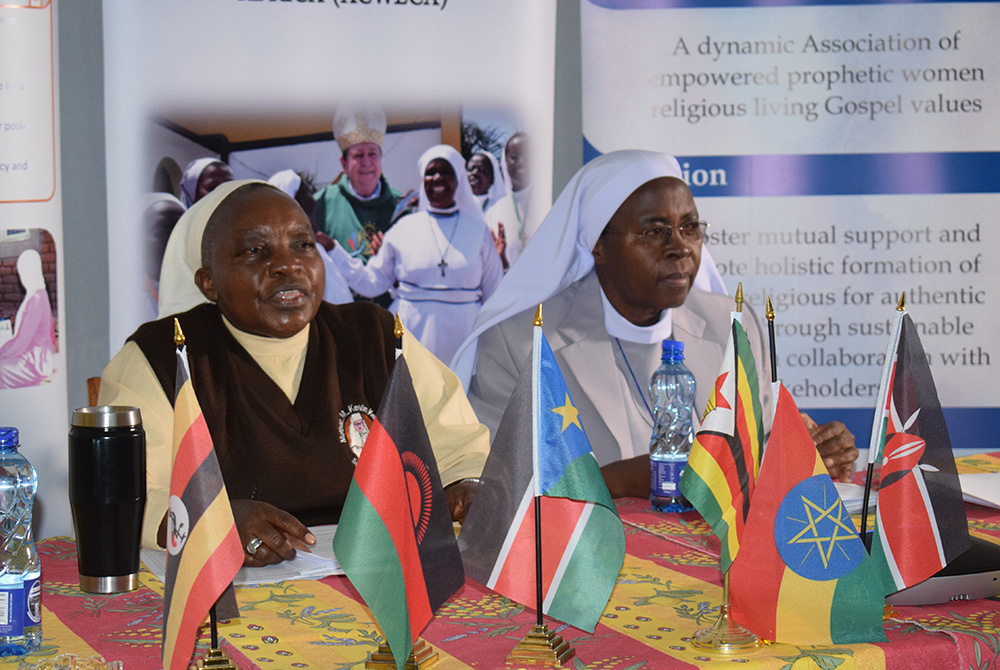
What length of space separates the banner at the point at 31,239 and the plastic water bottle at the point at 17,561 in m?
1.50

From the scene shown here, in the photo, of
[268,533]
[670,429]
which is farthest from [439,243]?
[268,533]

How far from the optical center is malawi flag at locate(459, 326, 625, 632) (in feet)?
5.34

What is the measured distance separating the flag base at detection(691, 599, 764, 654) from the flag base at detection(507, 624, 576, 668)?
0.64 ft

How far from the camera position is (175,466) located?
5.04 feet

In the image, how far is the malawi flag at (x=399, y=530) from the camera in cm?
148

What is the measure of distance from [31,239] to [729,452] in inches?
93.8

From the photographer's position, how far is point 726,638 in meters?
1.57

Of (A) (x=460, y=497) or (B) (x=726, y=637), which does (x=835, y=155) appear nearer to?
(A) (x=460, y=497)

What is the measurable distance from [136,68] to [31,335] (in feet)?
3.59

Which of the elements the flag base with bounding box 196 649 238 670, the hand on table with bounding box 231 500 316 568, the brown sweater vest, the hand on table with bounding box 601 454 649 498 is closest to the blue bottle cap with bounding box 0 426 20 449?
the hand on table with bounding box 231 500 316 568

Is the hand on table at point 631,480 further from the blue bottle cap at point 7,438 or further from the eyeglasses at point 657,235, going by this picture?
the blue bottle cap at point 7,438

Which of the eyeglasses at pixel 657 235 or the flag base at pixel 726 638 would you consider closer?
the flag base at pixel 726 638

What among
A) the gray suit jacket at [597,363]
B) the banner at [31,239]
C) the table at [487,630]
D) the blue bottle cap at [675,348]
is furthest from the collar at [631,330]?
the banner at [31,239]

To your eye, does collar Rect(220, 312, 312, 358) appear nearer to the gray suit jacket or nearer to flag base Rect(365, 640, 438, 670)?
the gray suit jacket
